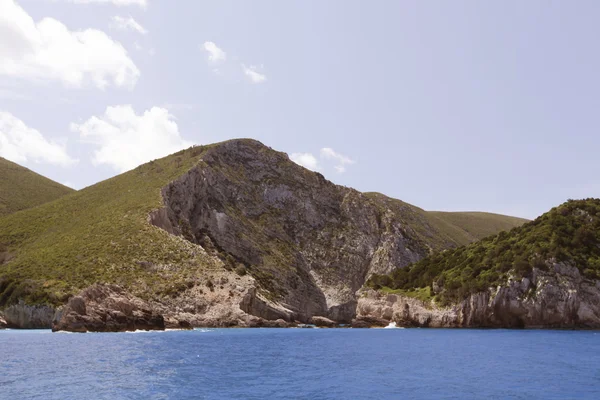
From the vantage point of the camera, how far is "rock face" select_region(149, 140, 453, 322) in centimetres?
12950

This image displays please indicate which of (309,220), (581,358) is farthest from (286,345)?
(309,220)

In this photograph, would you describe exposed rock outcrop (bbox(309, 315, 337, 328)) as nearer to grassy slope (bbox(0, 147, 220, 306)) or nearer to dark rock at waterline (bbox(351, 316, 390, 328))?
dark rock at waterline (bbox(351, 316, 390, 328))

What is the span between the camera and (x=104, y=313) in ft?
249

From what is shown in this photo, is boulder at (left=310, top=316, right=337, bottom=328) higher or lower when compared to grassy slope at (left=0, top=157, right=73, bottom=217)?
lower

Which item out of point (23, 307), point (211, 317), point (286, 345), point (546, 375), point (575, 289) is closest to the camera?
point (546, 375)

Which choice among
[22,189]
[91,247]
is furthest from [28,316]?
[22,189]

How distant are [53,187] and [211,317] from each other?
105m

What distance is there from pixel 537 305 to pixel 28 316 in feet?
254

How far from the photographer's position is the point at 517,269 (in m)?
81.8

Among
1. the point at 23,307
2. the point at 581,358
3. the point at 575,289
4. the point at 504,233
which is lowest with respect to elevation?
the point at 23,307

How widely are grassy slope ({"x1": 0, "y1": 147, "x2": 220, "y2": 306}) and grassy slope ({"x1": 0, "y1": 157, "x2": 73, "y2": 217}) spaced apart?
19079 mm

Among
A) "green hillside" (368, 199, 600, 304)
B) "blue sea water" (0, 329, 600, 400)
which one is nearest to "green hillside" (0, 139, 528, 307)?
"blue sea water" (0, 329, 600, 400)

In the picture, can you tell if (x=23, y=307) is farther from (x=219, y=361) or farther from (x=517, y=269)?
(x=517, y=269)

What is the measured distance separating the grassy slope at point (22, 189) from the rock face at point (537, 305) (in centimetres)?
10958
